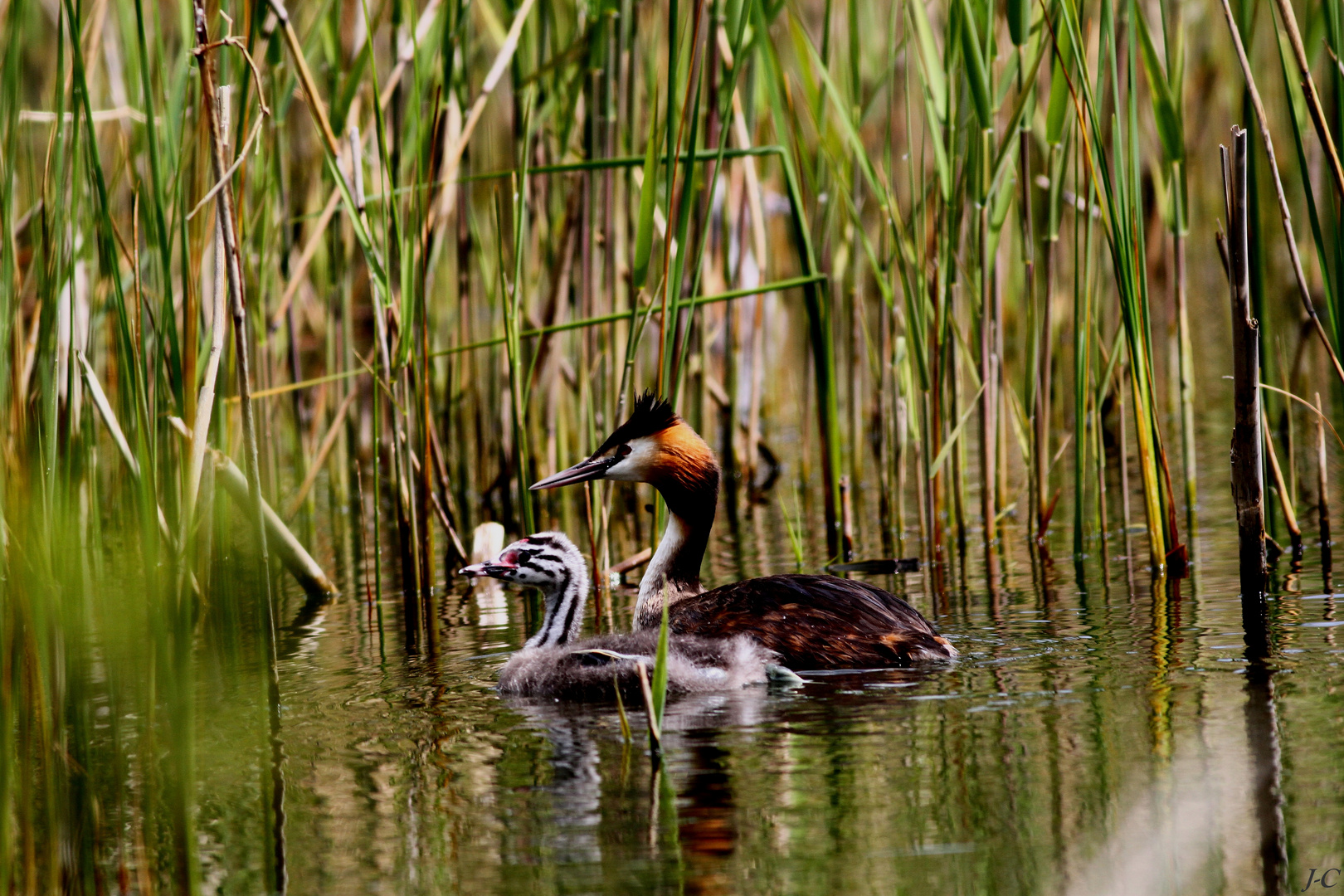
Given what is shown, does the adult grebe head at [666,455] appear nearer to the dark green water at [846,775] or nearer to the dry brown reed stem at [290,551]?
the dark green water at [846,775]

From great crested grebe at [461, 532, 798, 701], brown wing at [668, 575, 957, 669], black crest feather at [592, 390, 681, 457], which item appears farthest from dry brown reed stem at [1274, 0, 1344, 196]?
black crest feather at [592, 390, 681, 457]

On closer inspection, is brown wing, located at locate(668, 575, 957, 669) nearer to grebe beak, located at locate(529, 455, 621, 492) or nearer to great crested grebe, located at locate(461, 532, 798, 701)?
great crested grebe, located at locate(461, 532, 798, 701)

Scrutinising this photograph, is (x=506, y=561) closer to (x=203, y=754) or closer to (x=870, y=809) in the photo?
(x=203, y=754)

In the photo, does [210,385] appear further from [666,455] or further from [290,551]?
[290,551]

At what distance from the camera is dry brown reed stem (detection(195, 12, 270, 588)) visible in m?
3.60

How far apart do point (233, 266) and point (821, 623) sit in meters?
1.95

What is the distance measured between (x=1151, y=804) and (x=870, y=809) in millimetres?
530

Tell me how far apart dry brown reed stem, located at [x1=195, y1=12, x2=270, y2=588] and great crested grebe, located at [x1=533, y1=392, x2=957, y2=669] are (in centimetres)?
A: 137

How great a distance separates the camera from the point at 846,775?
3.50m

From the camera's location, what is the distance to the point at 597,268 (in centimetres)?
729

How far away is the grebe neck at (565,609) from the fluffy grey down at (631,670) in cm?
32

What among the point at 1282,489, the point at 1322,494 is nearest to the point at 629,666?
the point at 1282,489

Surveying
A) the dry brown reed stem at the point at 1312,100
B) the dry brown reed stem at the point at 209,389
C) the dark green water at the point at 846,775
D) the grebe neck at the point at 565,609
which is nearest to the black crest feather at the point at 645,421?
the grebe neck at the point at 565,609

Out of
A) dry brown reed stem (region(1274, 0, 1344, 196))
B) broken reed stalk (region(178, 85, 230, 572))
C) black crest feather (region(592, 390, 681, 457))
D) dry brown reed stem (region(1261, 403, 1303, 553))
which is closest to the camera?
broken reed stalk (region(178, 85, 230, 572))
